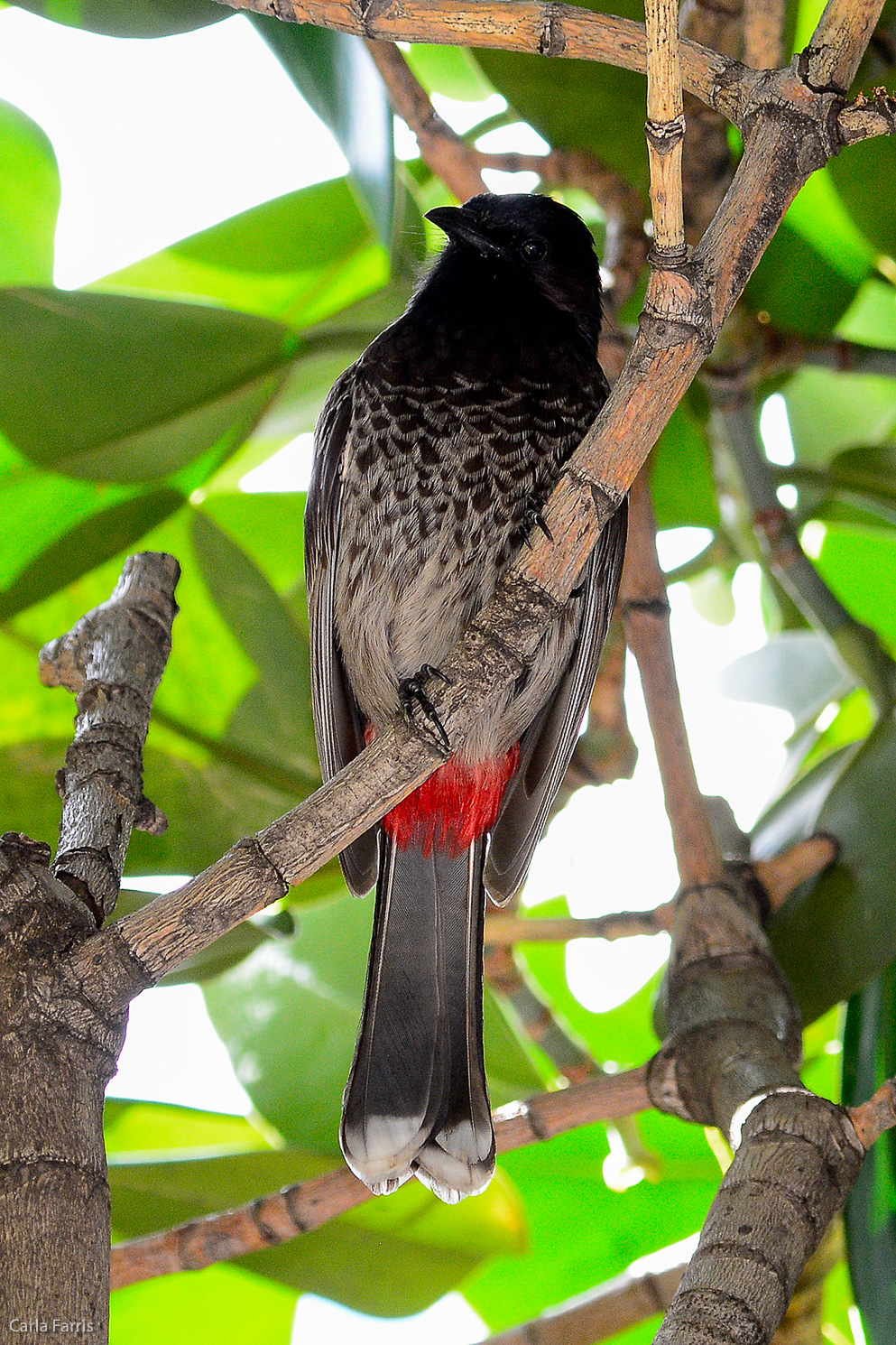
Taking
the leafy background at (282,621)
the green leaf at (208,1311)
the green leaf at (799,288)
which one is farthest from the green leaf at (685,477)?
the green leaf at (208,1311)

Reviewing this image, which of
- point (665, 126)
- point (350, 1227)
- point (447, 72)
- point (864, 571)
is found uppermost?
point (447, 72)

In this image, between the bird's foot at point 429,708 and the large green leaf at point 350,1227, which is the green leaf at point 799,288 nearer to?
the bird's foot at point 429,708

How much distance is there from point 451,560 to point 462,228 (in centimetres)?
46

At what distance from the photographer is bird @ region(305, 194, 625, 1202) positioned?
1607 mm

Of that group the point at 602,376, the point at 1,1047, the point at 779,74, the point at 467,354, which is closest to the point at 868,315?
the point at 602,376

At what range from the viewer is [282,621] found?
1.81m

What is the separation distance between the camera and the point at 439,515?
1.64 metres

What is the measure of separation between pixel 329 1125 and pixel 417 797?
0.45 metres

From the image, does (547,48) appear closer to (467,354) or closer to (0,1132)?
(467,354)

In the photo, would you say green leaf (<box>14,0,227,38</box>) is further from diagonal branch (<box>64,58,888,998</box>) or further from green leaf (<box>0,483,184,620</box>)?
diagonal branch (<box>64,58,888,998</box>)

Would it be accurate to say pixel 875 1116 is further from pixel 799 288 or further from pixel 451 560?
pixel 799 288

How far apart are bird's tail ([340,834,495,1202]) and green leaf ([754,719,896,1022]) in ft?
1.28

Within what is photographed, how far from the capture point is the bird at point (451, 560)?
5.27 feet

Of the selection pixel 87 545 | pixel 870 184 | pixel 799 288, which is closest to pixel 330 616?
pixel 87 545
